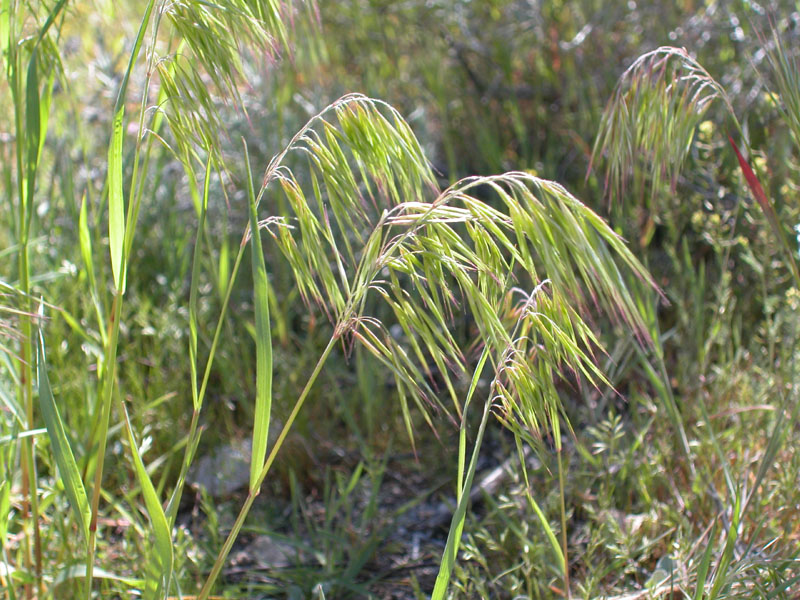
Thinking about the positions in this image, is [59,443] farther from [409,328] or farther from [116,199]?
[409,328]

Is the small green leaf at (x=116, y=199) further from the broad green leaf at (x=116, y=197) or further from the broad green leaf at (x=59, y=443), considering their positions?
the broad green leaf at (x=59, y=443)

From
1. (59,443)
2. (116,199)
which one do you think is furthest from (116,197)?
(59,443)

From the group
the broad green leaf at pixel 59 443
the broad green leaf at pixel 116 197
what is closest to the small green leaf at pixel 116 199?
the broad green leaf at pixel 116 197

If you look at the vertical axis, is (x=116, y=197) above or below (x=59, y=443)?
above

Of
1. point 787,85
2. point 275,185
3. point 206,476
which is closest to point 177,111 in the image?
point 787,85

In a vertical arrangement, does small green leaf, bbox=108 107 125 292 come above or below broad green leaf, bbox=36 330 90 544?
above

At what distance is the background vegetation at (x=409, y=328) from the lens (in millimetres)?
922

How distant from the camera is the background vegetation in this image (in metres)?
0.92

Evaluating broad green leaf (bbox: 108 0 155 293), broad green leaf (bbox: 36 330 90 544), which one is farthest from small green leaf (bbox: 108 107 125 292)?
broad green leaf (bbox: 36 330 90 544)

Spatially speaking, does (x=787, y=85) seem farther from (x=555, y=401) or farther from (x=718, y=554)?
(x=718, y=554)

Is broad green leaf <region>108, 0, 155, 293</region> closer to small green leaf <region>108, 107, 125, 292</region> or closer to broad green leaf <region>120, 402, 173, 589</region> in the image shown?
small green leaf <region>108, 107, 125, 292</region>

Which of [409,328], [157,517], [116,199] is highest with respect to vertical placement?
[116,199]

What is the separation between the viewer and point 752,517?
4.29 ft

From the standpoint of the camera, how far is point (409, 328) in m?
0.89
